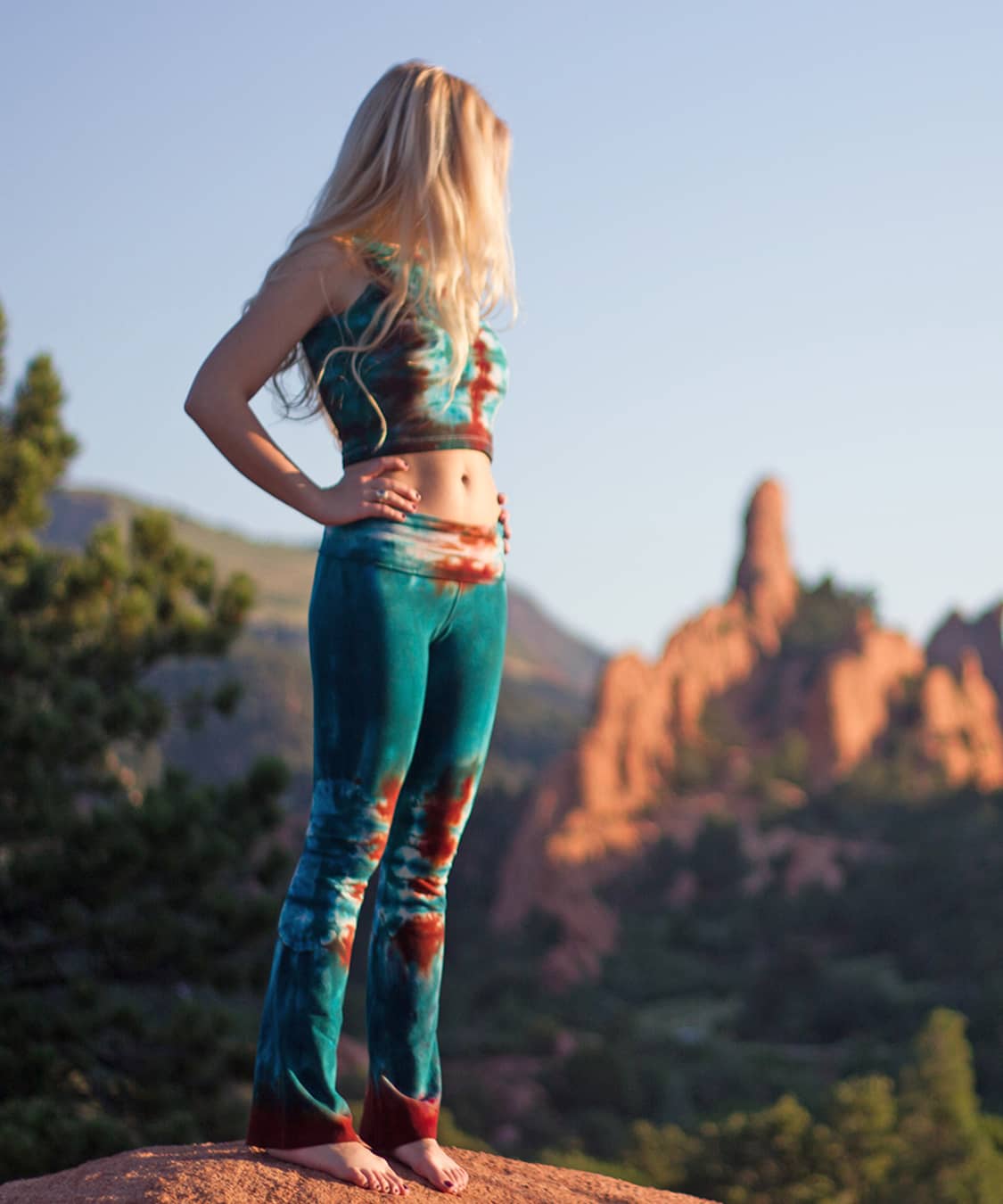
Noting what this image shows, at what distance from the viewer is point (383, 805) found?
A: 3156 millimetres

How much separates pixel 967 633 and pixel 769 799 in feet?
63.9

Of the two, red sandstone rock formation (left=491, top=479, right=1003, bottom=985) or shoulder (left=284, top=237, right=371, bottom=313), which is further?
red sandstone rock formation (left=491, top=479, right=1003, bottom=985)

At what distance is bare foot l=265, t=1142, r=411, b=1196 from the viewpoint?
9.88ft

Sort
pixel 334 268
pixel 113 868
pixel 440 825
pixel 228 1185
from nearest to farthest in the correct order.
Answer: pixel 228 1185 → pixel 334 268 → pixel 440 825 → pixel 113 868

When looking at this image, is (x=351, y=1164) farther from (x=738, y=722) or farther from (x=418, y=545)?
(x=738, y=722)

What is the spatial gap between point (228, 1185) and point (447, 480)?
149cm

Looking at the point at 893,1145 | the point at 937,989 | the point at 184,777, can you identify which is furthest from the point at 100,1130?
the point at 937,989

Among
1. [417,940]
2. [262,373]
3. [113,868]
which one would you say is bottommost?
[113,868]

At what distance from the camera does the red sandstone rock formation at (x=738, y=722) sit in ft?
164

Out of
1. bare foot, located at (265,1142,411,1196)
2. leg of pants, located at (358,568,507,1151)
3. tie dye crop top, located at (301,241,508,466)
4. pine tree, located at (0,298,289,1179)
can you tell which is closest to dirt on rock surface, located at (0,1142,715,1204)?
bare foot, located at (265,1142,411,1196)

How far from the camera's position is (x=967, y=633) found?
2773 inches

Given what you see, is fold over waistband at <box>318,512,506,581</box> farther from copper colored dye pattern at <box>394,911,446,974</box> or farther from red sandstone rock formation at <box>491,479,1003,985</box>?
red sandstone rock formation at <box>491,479,1003,985</box>

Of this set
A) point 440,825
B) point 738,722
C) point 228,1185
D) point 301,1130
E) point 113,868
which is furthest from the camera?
point 738,722

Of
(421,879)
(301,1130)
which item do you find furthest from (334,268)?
(301,1130)
